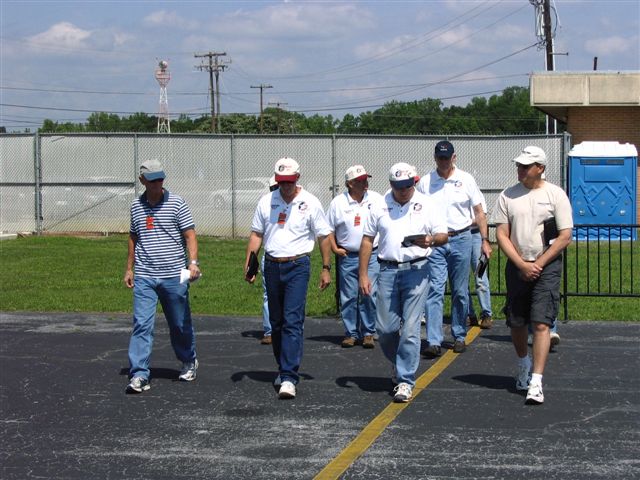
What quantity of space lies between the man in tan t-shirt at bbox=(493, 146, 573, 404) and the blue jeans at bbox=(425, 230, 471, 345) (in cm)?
174

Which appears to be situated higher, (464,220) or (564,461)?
(464,220)

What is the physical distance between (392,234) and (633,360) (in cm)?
298

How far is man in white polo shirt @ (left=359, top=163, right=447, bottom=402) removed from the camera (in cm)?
800

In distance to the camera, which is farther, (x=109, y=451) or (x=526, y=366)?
(x=526, y=366)

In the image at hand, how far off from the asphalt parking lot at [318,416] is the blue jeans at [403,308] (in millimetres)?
324

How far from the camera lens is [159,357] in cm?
1009

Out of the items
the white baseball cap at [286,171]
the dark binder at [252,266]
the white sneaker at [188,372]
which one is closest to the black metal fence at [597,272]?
the dark binder at [252,266]

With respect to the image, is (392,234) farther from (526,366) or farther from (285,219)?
(526,366)

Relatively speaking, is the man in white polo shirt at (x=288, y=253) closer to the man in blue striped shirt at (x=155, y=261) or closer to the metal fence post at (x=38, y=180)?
the man in blue striped shirt at (x=155, y=261)

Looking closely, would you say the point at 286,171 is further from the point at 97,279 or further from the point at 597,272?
the point at 97,279

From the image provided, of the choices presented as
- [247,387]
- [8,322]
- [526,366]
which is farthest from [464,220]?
[8,322]

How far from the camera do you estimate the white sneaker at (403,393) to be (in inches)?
310

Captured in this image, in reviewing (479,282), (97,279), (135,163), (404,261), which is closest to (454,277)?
(479,282)

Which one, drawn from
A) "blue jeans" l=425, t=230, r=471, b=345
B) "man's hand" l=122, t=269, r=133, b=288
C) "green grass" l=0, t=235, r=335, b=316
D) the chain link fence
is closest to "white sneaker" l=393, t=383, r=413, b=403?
"blue jeans" l=425, t=230, r=471, b=345
